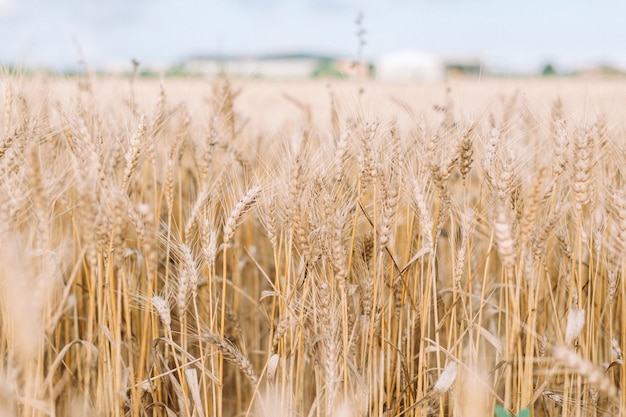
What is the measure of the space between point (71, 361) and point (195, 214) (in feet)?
2.45

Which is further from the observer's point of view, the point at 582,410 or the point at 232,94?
the point at 232,94

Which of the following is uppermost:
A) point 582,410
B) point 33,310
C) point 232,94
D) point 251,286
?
point 232,94

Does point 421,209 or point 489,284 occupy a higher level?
point 421,209

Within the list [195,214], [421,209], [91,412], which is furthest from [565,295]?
[91,412]

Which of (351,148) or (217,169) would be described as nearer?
(351,148)

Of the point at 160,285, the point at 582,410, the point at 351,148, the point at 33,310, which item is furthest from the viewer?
the point at 160,285

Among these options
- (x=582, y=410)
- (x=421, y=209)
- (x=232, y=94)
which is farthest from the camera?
(x=232, y=94)

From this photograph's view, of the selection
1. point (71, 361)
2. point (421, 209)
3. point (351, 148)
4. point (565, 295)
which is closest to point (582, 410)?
point (565, 295)

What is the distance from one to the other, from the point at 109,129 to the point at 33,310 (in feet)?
3.44

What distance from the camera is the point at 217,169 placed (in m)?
2.48

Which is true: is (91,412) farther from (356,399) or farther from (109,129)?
(109,129)

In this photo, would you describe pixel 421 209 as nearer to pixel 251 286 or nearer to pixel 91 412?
pixel 91 412

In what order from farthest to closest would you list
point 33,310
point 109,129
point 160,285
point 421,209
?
point 160,285, point 109,129, point 421,209, point 33,310

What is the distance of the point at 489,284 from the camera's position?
2.12 meters
